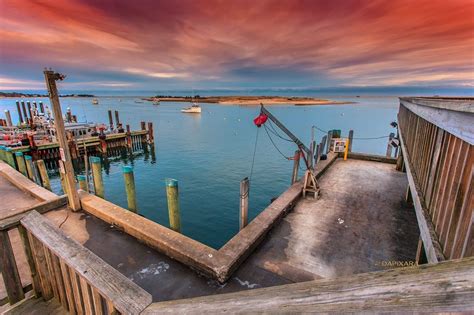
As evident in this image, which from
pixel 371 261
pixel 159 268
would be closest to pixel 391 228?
pixel 371 261

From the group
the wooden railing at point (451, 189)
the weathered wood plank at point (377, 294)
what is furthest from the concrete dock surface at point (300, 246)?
the weathered wood plank at point (377, 294)

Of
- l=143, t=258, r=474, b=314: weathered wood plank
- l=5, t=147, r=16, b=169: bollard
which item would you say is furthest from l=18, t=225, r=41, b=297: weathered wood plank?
l=5, t=147, r=16, b=169: bollard

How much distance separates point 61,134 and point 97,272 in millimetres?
6745

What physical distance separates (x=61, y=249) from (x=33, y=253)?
5.03 feet

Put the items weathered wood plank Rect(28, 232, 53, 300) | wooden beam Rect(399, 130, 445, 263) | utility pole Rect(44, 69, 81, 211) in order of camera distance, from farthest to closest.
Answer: utility pole Rect(44, 69, 81, 211), weathered wood plank Rect(28, 232, 53, 300), wooden beam Rect(399, 130, 445, 263)

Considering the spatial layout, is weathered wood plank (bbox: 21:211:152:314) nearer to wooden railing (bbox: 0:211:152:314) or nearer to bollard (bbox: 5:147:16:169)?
wooden railing (bbox: 0:211:152:314)

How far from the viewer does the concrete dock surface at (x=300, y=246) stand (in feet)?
16.4

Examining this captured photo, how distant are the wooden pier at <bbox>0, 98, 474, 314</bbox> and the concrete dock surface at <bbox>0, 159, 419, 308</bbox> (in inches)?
1.3

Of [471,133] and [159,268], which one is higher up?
[471,133]

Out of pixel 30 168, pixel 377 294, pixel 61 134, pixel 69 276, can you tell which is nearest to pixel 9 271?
pixel 69 276

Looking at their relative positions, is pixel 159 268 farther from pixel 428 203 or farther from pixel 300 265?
pixel 428 203

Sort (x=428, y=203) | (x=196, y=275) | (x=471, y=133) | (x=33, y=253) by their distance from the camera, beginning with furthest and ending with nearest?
(x=196, y=275), (x=428, y=203), (x=33, y=253), (x=471, y=133)

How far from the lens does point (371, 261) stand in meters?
5.47

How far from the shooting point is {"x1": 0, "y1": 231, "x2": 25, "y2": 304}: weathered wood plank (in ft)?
10.1
